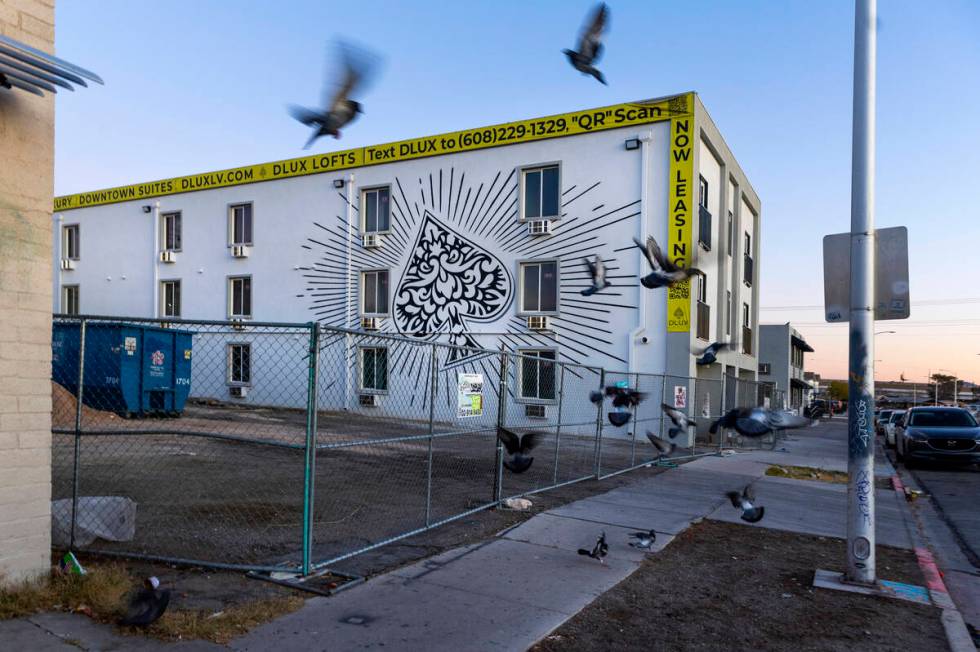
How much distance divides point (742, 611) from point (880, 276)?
3035 millimetres

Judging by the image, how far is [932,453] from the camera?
16625 mm

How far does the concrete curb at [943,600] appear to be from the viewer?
186 inches

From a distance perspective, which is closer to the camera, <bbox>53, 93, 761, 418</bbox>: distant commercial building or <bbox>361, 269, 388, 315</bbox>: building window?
<bbox>53, 93, 761, 418</bbox>: distant commercial building

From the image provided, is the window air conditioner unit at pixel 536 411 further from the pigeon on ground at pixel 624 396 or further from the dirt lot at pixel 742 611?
the dirt lot at pixel 742 611

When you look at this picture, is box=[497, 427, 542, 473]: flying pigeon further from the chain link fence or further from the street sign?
the street sign

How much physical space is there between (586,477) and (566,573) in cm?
528

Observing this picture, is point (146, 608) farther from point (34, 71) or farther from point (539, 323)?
point (539, 323)

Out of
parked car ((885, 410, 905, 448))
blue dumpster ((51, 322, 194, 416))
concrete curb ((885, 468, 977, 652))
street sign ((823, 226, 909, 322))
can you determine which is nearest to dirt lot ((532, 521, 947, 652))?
concrete curb ((885, 468, 977, 652))

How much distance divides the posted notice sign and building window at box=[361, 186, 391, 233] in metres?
15.2

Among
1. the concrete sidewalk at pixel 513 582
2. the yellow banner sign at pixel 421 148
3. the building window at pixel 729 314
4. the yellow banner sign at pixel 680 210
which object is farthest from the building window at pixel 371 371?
the concrete sidewalk at pixel 513 582

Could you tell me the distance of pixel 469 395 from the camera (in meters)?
9.10

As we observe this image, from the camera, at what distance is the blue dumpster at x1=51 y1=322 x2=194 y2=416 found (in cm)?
1692

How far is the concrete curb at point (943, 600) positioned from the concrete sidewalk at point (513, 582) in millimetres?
255

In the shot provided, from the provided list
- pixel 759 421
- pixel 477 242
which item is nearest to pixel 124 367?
pixel 477 242
